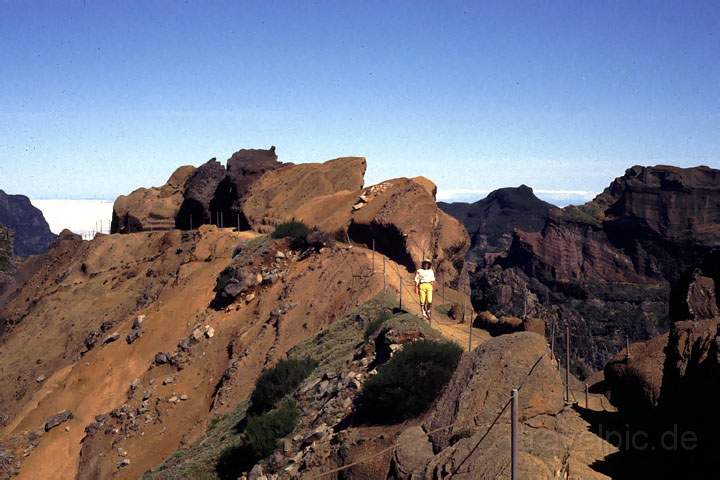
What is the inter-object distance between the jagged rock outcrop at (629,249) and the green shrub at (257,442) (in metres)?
67.5

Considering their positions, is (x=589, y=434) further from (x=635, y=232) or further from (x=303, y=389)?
(x=635, y=232)

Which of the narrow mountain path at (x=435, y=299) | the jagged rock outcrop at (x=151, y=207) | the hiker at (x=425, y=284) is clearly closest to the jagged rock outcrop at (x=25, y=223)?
the jagged rock outcrop at (x=151, y=207)

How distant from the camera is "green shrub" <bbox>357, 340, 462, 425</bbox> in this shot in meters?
12.1

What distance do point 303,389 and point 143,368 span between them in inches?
483

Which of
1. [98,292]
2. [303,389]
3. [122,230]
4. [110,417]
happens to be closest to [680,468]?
[303,389]

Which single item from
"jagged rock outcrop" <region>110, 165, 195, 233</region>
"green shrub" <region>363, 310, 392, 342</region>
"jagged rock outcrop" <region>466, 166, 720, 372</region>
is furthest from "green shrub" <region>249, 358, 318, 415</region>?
"jagged rock outcrop" <region>466, 166, 720, 372</region>

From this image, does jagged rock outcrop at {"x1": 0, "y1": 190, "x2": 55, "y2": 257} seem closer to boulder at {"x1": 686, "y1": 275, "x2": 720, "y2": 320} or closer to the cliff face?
the cliff face

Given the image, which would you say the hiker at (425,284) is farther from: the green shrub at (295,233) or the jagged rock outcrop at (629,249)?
the jagged rock outcrop at (629,249)

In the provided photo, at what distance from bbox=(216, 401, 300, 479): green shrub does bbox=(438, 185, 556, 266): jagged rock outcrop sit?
4685 inches

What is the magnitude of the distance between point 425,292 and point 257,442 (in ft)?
18.9

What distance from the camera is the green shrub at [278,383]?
17.6 m

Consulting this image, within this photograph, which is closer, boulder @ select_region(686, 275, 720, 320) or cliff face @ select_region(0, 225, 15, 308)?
boulder @ select_region(686, 275, 720, 320)

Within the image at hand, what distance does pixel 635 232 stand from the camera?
89.1 metres

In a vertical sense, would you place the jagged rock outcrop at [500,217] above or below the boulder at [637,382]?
above
